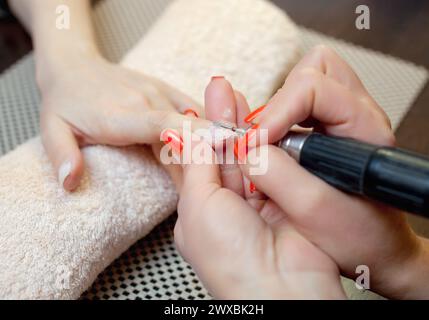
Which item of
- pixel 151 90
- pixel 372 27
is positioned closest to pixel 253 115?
pixel 151 90

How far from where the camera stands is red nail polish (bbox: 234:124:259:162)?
1.17 ft

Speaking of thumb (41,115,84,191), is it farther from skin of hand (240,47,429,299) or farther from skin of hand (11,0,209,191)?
skin of hand (240,47,429,299)

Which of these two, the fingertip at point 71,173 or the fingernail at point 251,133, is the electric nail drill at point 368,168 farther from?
the fingertip at point 71,173

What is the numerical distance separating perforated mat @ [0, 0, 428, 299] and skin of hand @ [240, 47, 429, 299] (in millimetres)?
137

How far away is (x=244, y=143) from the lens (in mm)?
365

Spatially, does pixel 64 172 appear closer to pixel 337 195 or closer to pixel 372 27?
pixel 337 195

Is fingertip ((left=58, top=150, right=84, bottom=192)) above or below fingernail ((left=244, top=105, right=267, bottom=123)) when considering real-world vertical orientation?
below

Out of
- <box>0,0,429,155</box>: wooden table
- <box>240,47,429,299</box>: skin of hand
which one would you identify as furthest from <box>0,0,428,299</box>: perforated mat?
<box>240,47,429,299</box>: skin of hand

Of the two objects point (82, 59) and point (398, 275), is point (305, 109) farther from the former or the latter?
point (82, 59)

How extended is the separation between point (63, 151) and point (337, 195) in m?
0.24

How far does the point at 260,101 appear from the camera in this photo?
0.55 metres
